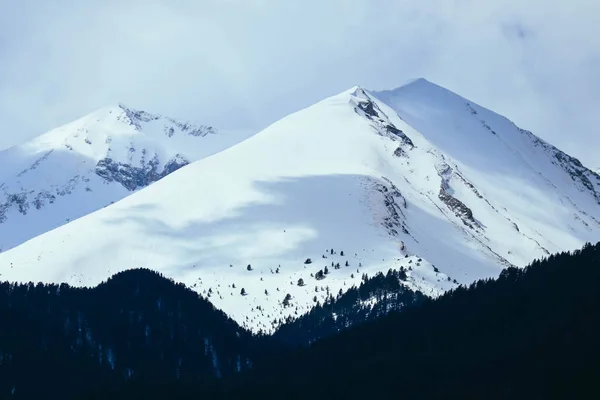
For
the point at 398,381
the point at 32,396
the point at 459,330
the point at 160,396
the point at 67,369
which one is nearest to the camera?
the point at 398,381

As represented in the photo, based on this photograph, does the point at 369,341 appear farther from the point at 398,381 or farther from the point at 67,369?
the point at 67,369

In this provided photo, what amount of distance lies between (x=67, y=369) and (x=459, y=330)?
74.4 meters

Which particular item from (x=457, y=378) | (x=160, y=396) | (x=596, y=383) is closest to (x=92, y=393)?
(x=160, y=396)

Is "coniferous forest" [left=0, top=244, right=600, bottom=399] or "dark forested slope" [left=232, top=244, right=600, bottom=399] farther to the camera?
"coniferous forest" [left=0, top=244, right=600, bottom=399]

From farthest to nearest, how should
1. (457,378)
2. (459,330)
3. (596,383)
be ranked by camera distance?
(459,330)
(457,378)
(596,383)

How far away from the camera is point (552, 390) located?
402ft

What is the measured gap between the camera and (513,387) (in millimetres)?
126000

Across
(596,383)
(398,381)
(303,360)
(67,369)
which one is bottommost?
(596,383)

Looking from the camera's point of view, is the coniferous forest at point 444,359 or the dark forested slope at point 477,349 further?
the coniferous forest at point 444,359

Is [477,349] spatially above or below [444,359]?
above

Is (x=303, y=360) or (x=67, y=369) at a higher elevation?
(x=67, y=369)

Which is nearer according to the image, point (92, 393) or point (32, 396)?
point (92, 393)

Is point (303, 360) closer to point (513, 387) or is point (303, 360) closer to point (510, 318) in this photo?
point (510, 318)

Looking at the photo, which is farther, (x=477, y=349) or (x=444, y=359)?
(x=477, y=349)
